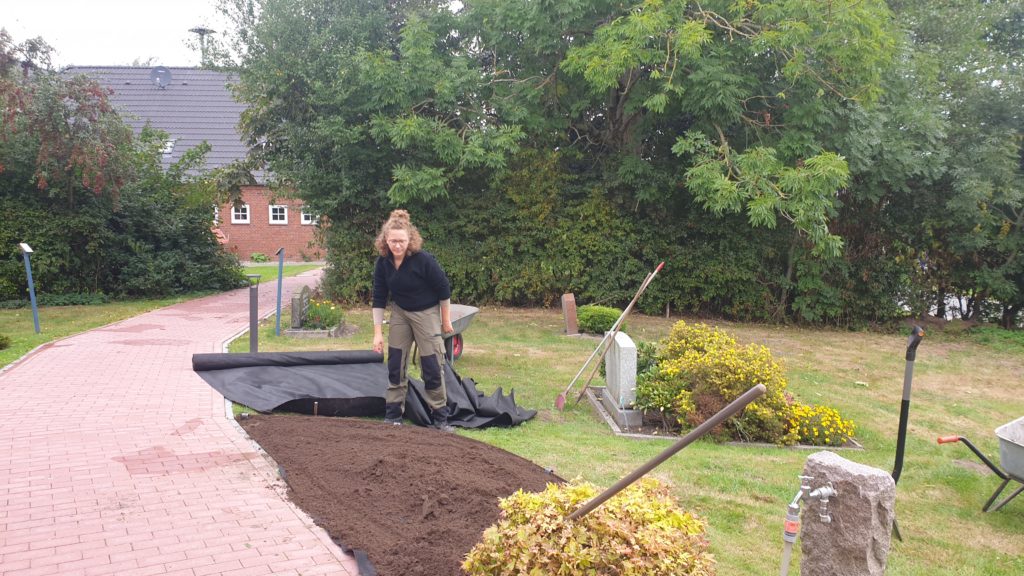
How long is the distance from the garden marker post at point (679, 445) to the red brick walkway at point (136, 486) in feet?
4.97

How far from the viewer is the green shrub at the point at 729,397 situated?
623 centimetres

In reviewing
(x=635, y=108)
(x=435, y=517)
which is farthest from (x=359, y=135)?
(x=435, y=517)

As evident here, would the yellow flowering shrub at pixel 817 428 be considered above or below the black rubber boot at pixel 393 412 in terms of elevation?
below

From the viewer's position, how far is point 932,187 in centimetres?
1397

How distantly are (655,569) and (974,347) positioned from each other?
44.1 feet

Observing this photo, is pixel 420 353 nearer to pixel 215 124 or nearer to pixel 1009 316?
pixel 1009 316

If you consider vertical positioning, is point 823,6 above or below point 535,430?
above

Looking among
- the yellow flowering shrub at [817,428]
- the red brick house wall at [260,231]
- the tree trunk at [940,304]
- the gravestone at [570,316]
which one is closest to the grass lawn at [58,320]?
the gravestone at [570,316]

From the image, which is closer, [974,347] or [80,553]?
[80,553]

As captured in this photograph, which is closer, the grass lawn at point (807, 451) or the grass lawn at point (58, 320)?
the grass lawn at point (807, 451)

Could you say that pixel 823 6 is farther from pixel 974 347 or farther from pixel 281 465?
pixel 281 465

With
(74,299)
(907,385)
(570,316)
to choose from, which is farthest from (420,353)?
(74,299)

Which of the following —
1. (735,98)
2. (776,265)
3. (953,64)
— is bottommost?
(776,265)

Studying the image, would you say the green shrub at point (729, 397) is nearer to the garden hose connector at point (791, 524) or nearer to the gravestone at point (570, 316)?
the garden hose connector at point (791, 524)
